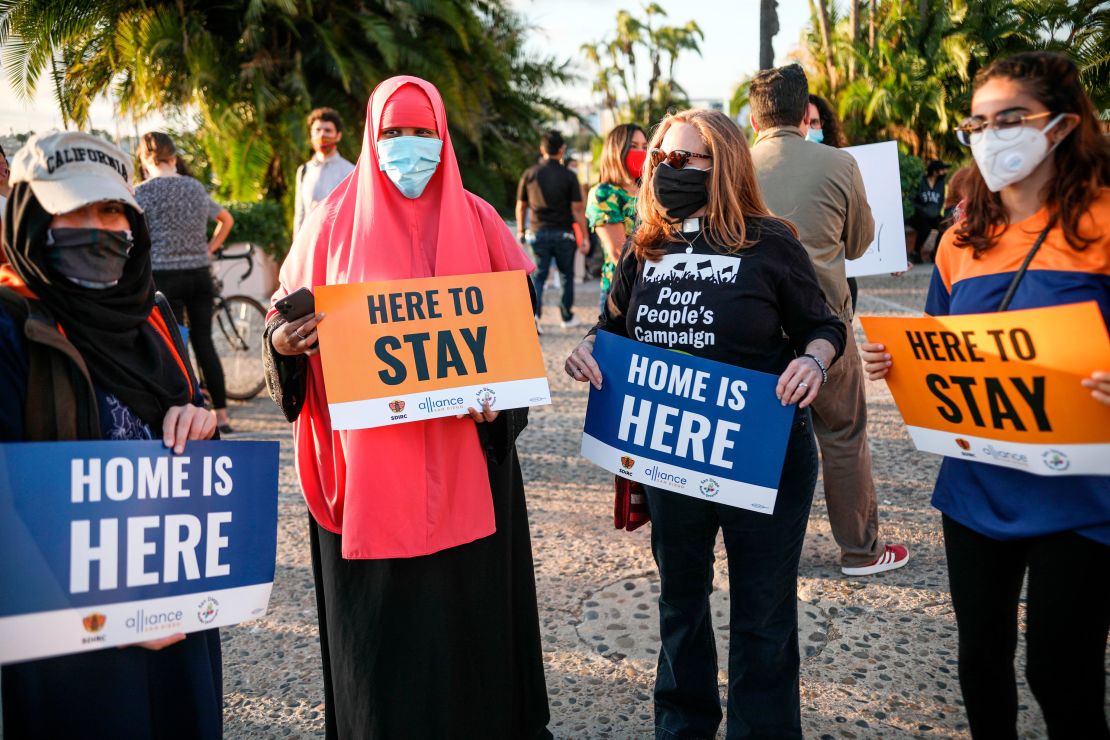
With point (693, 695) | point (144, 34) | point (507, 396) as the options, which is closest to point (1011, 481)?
point (693, 695)

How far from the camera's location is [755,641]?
2469 mm

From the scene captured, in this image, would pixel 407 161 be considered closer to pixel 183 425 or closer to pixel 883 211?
pixel 183 425

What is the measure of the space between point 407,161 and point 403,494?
3.13 feet

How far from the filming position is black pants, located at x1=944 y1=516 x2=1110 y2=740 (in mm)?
1962

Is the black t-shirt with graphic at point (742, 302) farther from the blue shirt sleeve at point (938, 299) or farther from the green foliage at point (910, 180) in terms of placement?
the green foliage at point (910, 180)

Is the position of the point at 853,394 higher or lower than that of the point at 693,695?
higher

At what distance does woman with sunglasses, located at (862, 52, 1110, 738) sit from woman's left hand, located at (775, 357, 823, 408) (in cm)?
40

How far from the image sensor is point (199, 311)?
615 cm

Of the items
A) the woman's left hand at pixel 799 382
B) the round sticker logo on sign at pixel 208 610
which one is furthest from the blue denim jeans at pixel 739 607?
the round sticker logo on sign at pixel 208 610

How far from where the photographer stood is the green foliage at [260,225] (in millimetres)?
11359

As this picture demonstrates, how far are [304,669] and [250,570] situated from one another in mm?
1553

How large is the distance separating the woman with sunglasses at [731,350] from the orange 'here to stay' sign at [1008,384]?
24 cm

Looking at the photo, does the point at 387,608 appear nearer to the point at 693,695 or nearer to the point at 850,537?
the point at 693,695

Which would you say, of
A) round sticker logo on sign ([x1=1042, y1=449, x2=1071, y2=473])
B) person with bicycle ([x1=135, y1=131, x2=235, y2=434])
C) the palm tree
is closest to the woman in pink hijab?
round sticker logo on sign ([x1=1042, y1=449, x2=1071, y2=473])
